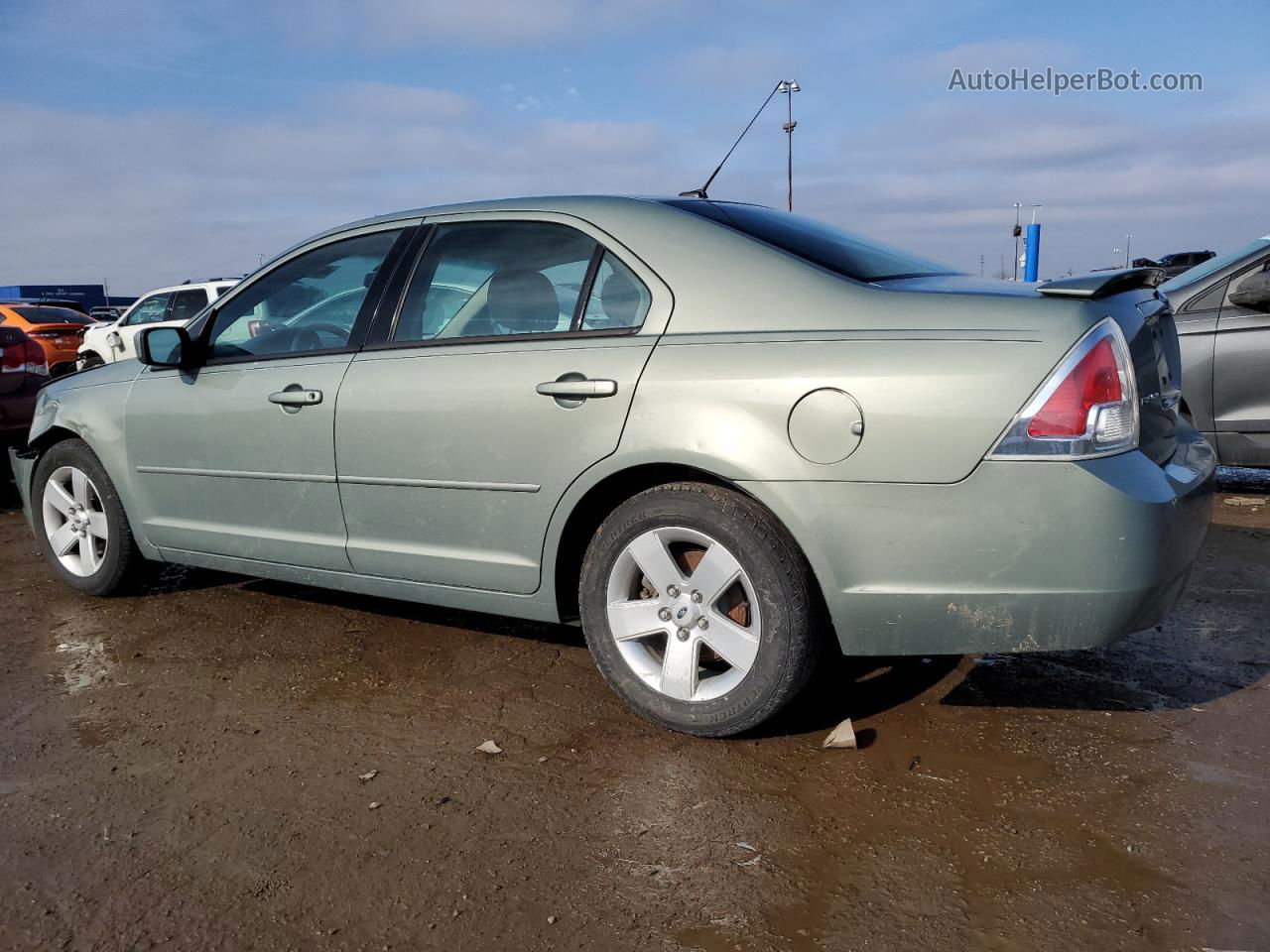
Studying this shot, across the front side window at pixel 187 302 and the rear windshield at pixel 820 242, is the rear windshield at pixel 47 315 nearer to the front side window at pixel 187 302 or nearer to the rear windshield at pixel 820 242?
the front side window at pixel 187 302

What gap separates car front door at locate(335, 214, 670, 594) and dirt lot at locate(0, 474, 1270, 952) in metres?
0.52

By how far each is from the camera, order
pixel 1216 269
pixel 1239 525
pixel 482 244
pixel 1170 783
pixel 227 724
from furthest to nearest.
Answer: pixel 1216 269, pixel 1239 525, pixel 482 244, pixel 227 724, pixel 1170 783

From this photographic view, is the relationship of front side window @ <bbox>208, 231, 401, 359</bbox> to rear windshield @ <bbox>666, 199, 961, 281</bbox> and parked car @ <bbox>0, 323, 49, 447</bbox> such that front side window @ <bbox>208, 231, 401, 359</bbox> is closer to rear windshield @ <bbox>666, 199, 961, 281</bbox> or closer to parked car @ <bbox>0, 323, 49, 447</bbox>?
rear windshield @ <bbox>666, 199, 961, 281</bbox>

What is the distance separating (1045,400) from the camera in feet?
8.12

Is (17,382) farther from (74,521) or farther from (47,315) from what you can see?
(47,315)

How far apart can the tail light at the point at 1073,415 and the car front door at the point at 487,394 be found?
105 centimetres

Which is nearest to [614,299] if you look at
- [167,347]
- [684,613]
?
[684,613]

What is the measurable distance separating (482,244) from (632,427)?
40.3 inches

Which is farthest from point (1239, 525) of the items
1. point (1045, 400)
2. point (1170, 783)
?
point (1045, 400)

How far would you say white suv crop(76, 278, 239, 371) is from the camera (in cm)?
1572

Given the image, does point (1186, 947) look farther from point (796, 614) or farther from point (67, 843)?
point (67, 843)

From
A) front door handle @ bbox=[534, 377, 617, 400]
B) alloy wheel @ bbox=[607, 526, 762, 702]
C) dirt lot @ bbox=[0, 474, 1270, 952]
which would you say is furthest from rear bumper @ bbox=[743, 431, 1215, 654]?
front door handle @ bbox=[534, 377, 617, 400]

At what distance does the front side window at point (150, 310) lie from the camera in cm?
1634

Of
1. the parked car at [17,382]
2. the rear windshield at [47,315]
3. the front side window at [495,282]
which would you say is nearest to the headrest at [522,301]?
the front side window at [495,282]
